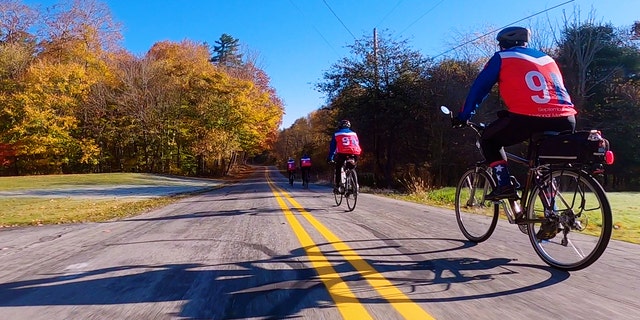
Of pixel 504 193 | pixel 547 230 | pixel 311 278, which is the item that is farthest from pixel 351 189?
pixel 311 278

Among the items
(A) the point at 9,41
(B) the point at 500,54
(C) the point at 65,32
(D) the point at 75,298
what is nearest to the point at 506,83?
(B) the point at 500,54

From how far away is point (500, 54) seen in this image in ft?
10.8

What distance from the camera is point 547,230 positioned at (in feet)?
9.70

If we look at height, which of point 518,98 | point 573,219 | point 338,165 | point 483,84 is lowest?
point 573,219

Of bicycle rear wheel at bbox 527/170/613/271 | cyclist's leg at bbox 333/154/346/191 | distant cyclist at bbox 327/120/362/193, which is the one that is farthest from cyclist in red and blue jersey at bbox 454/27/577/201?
cyclist's leg at bbox 333/154/346/191

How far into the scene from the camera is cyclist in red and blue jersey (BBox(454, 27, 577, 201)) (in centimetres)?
302

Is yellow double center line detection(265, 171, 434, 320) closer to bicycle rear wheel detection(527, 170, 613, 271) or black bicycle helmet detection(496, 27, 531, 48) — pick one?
bicycle rear wheel detection(527, 170, 613, 271)

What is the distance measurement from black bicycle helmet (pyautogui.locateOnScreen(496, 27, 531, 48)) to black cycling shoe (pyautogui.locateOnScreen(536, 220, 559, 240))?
5.33 feet

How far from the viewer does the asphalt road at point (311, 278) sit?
218 centimetres

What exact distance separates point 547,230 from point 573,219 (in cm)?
21

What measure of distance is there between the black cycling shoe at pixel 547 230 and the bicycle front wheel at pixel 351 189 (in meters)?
4.65

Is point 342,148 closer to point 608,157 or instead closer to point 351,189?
point 351,189

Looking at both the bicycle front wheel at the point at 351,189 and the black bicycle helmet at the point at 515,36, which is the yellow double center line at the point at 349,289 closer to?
the black bicycle helmet at the point at 515,36

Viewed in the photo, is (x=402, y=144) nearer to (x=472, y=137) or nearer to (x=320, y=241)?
(x=472, y=137)
